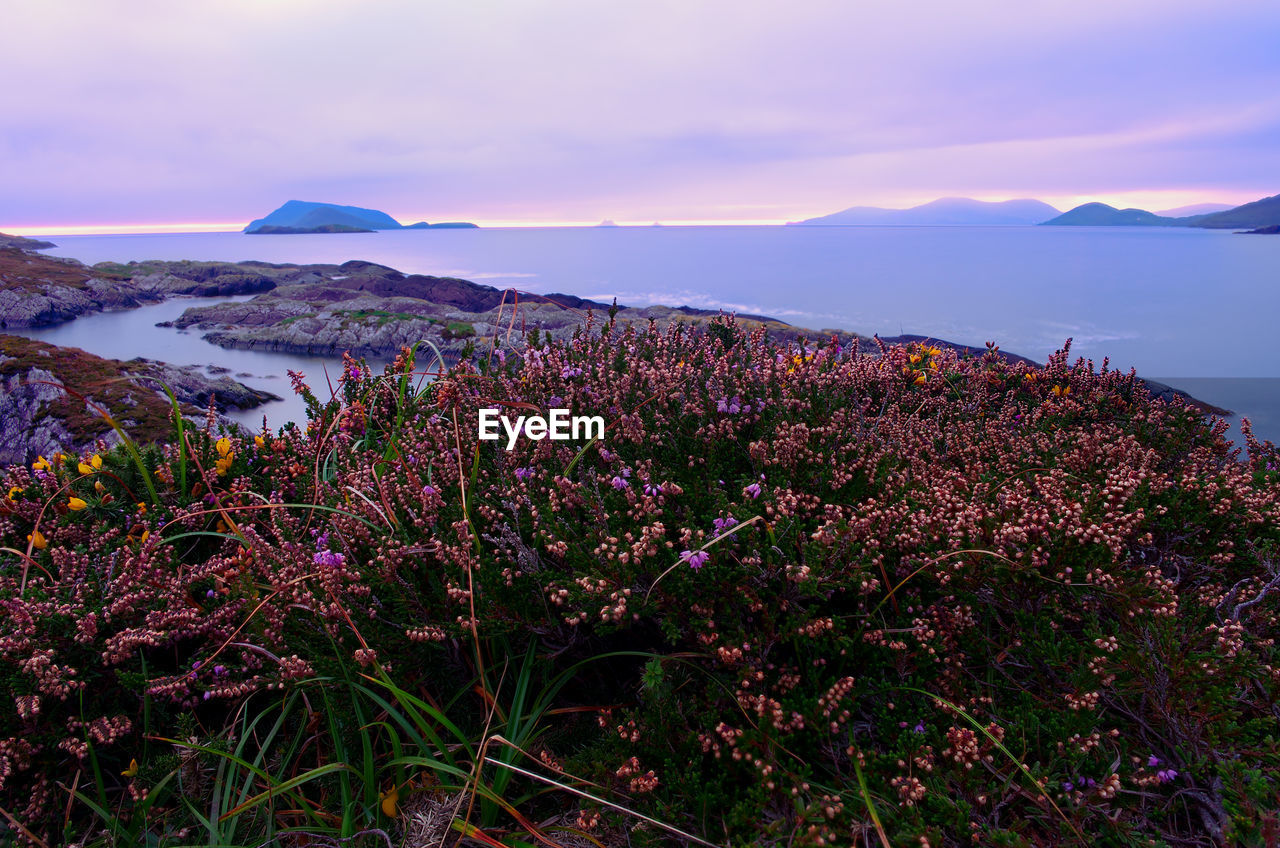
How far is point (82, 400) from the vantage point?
5.34m

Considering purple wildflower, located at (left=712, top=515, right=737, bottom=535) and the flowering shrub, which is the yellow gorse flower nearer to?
the flowering shrub

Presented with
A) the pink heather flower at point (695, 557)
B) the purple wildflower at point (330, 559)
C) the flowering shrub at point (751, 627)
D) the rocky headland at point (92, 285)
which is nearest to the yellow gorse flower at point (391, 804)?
the flowering shrub at point (751, 627)

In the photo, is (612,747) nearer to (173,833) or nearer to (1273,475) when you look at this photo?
(173,833)

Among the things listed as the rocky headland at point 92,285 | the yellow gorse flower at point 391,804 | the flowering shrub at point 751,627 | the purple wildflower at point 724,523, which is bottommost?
the yellow gorse flower at point 391,804

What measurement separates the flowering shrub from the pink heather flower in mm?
11

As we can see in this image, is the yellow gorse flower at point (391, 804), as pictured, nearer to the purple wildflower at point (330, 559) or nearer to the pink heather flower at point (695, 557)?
the purple wildflower at point (330, 559)

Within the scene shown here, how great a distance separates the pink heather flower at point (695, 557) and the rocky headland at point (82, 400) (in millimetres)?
5477

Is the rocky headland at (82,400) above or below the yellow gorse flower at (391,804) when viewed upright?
above

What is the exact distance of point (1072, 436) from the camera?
3.69 m

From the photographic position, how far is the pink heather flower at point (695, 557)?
1871 mm

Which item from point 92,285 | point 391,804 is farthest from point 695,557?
point 92,285

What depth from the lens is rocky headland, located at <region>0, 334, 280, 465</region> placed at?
5.93 metres

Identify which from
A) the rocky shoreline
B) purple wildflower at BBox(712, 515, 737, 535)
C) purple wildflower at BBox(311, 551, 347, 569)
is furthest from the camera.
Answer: the rocky shoreline

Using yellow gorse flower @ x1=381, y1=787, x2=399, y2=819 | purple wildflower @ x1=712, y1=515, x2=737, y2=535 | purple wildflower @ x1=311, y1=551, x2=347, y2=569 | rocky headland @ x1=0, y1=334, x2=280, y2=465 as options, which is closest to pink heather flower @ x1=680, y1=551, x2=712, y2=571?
purple wildflower @ x1=712, y1=515, x2=737, y2=535
